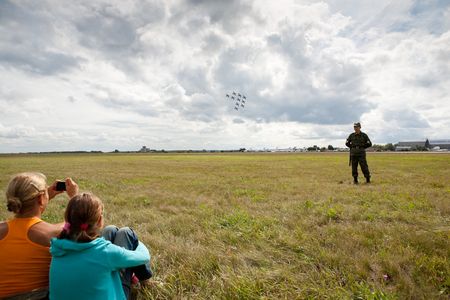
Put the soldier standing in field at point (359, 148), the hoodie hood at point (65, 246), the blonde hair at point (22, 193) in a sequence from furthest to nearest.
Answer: the soldier standing in field at point (359, 148) → the blonde hair at point (22, 193) → the hoodie hood at point (65, 246)

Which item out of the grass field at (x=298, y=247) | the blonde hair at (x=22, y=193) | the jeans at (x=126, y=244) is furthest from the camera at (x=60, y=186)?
the grass field at (x=298, y=247)

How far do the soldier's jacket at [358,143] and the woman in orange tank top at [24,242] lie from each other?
13.1 m

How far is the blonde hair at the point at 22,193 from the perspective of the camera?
2.44m

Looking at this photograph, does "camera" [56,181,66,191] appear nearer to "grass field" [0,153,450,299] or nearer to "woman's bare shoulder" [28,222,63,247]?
"woman's bare shoulder" [28,222,63,247]

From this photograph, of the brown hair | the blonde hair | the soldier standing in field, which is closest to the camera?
the brown hair

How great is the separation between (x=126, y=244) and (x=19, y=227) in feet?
3.60

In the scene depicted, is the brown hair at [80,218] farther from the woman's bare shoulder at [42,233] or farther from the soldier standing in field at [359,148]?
the soldier standing in field at [359,148]

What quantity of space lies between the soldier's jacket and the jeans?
12.1 metres

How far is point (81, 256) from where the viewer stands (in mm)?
2260

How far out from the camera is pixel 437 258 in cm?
401

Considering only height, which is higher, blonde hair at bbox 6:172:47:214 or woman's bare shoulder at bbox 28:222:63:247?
blonde hair at bbox 6:172:47:214

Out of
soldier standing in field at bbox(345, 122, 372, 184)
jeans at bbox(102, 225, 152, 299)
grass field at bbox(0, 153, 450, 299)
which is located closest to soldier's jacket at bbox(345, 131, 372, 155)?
soldier standing in field at bbox(345, 122, 372, 184)

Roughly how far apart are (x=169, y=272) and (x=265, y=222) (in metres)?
2.90

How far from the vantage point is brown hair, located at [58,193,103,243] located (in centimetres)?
230
